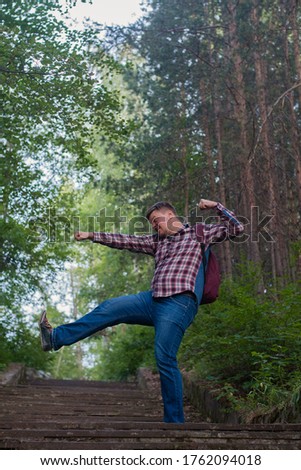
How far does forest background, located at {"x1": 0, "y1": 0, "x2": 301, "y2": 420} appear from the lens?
7609mm

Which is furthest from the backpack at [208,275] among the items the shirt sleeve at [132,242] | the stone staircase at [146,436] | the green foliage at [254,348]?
the stone staircase at [146,436]

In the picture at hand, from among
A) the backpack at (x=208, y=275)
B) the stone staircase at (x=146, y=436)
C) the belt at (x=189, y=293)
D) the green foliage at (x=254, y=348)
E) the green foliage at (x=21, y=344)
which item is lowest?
the green foliage at (x=21, y=344)

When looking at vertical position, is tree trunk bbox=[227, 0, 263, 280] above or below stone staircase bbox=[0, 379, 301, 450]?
above

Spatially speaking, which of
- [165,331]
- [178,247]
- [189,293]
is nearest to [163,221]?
[178,247]

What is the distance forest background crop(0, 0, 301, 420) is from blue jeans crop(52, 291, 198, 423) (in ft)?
2.65

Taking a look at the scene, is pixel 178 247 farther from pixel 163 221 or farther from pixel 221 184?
pixel 221 184

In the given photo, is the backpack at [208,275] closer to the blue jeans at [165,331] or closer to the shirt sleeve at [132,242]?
the blue jeans at [165,331]

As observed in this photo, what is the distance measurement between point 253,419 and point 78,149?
9.82 m

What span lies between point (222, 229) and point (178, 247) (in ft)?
1.37

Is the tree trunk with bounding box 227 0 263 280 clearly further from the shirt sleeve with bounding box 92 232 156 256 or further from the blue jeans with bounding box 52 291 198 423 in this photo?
the blue jeans with bounding box 52 291 198 423

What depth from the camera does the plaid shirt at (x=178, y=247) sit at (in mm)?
5727

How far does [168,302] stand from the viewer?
5.74 meters

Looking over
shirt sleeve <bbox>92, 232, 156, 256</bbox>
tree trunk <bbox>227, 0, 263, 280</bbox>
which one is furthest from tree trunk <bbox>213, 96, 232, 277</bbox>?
shirt sleeve <bbox>92, 232, 156, 256</bbox>

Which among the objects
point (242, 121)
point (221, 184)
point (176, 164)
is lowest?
point (221, 184)
